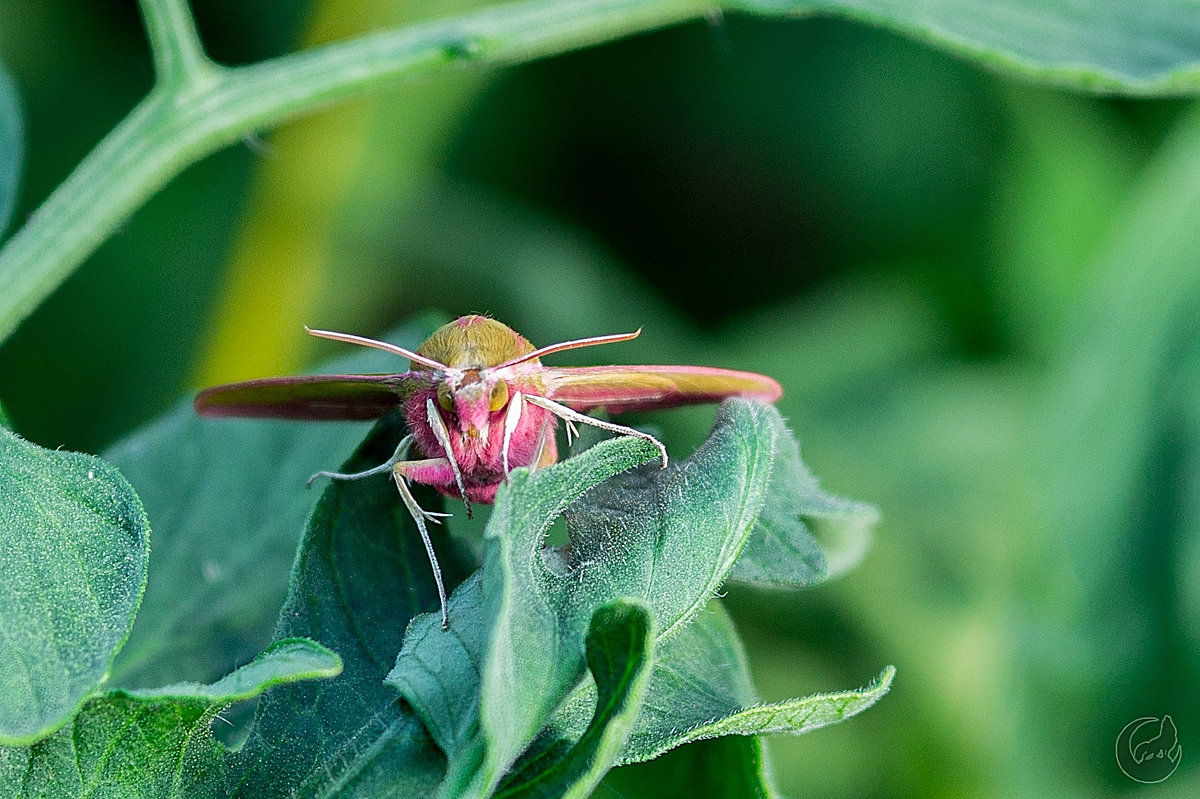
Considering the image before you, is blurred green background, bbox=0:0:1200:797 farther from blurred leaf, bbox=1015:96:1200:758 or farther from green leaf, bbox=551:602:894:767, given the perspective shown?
green leaf, bbox=551:602:894:767

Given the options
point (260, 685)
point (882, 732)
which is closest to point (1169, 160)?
point (882, 732)

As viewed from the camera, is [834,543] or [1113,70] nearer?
[834,543]

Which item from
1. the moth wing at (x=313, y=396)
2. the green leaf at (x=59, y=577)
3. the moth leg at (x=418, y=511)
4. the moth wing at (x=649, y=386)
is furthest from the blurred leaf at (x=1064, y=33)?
the green leaf at (x=59, y=577)

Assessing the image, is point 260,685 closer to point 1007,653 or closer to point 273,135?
point 1007,653

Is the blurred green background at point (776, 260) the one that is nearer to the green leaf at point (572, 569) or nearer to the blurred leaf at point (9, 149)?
the blurred leaf at point (9, 149)

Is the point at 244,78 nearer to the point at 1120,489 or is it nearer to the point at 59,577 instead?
the point at 59,577
